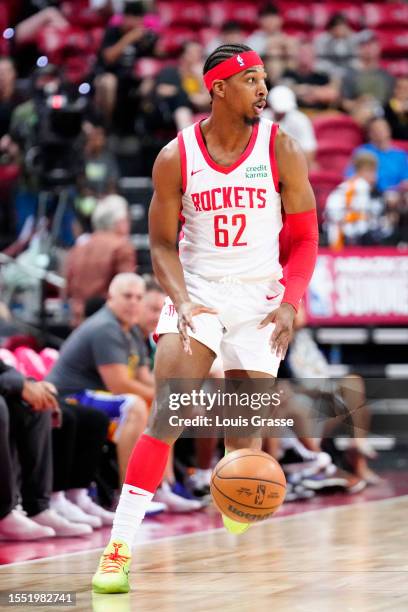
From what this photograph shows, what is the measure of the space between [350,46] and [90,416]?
9.27 meters

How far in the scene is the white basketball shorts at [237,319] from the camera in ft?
16.3

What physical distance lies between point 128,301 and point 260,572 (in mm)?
2981

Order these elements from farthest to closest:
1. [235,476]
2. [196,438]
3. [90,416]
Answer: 1. [196,438]
2. [90,416]
3. [235,476]

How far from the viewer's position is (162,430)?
4.84 m

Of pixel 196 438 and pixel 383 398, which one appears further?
pixel 383 398

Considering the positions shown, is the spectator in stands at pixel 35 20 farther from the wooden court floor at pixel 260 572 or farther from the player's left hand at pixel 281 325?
the player's left hand at pixel 281 325

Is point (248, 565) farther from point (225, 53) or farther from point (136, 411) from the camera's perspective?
point (136, 411)

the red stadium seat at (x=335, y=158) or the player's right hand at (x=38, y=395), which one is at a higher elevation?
the red stadium seat at (x=335, y=158)

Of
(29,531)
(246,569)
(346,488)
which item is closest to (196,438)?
(346,488)

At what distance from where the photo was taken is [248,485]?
4746 mm

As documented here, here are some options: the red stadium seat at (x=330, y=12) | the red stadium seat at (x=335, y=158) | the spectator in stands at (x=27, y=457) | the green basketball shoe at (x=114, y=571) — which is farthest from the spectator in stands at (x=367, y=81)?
the green basketball shoe at (x=114, y=571)

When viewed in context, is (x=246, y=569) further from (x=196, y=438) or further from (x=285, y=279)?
(x=196, y=438)

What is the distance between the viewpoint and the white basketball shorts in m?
4.96

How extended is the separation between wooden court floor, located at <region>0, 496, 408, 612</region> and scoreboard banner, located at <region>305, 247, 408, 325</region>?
4317 millimetres
